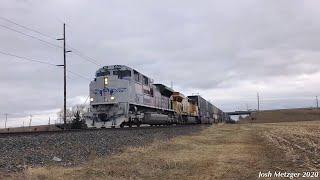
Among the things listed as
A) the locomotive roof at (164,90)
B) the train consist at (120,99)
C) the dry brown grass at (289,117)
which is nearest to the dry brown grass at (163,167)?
the train consist at (120,99)

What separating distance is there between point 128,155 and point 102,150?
141 centimetres

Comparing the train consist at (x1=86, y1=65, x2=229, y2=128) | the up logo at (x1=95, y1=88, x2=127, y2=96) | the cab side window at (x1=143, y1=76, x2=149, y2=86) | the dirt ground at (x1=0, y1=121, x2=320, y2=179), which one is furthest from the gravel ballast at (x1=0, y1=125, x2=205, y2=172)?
the cab side window at (x1=143, y1=76, x2=149, y2=86)

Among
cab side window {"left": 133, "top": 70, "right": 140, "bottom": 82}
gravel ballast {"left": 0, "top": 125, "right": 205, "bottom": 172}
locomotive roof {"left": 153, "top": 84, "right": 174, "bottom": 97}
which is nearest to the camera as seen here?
gravel ballast {"left": 0, "top": 125, "right": 205, "bottom": 172}

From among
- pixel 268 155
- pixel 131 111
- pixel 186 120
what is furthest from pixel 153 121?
pixel 268 155

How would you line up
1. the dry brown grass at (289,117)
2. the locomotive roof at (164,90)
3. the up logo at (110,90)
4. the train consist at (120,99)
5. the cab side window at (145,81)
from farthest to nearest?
the dry brown grass at (289,117) < the locomotive roof at (164,90) < the cab side window at (145,81) < the up logo at (110,90) < the train consist at (120,99)

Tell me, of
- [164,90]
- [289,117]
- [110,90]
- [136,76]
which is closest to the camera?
[110,90]

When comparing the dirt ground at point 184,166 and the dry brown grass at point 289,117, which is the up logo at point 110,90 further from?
the dry brown grass at point 289,117

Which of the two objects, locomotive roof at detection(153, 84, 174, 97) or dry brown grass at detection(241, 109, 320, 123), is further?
dry brown grass at detection(241, 109, 320, 123)

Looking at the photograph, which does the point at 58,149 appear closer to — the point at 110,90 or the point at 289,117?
the point at 110,90

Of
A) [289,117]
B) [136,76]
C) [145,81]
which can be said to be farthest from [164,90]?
[289,117]

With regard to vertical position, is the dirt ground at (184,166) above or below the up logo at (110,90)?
below

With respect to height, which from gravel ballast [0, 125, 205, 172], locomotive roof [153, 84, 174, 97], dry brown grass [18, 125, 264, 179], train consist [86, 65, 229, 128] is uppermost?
locomotive roof [153, 84, 174, 97]

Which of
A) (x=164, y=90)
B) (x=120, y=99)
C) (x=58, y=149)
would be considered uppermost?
(x=164, y=90)

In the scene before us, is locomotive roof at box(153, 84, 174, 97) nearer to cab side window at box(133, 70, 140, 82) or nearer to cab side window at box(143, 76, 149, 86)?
cab side window at box(143, 76, 149, 86)
